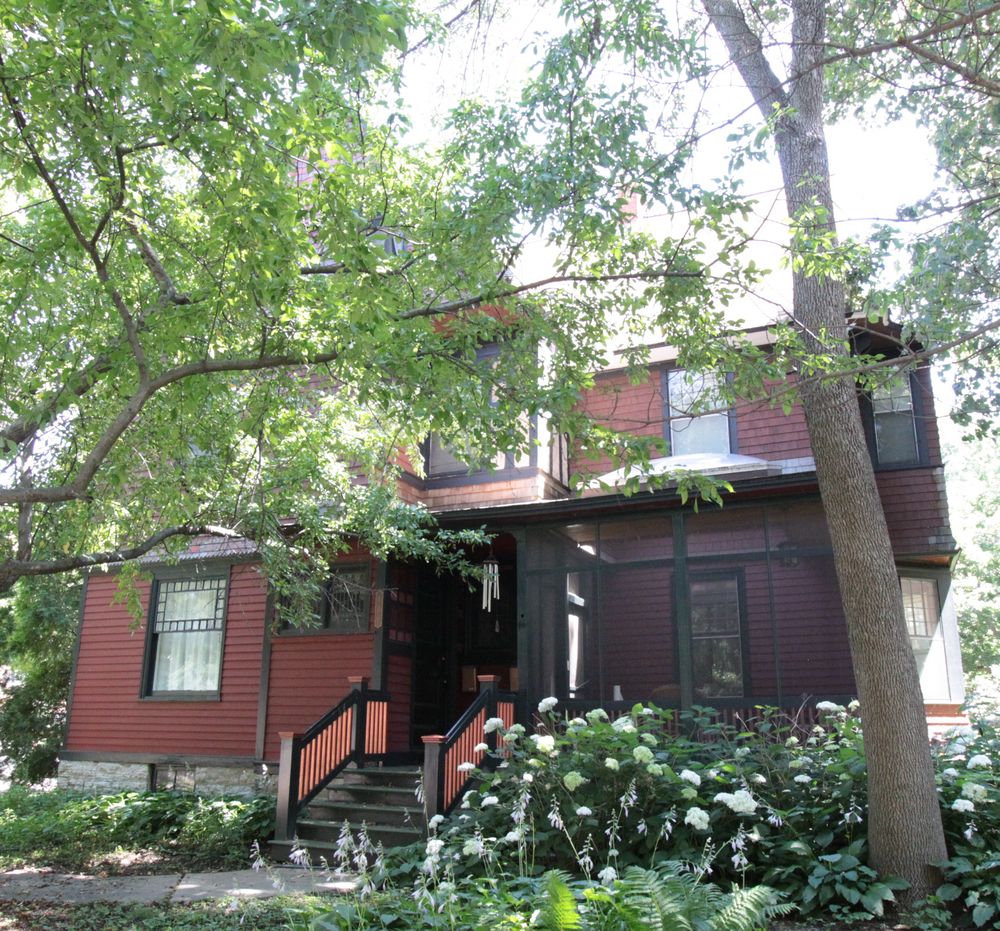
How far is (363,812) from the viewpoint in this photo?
363 inches

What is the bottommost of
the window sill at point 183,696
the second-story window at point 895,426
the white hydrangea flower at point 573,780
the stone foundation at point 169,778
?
the stone foundation at point 169,778

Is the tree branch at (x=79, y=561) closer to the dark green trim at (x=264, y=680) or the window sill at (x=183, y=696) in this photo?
the dark green trim at (x=264, y=680)

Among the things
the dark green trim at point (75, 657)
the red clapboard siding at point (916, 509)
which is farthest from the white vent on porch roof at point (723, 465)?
the dark green trim at point (75, 657)

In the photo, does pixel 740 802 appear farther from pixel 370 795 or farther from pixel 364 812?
pixel 370 795

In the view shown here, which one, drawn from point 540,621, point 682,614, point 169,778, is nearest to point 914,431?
point 682,614

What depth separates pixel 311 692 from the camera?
41.5 feet

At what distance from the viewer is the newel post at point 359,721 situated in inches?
408

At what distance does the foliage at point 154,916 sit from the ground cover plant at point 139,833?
2029mm

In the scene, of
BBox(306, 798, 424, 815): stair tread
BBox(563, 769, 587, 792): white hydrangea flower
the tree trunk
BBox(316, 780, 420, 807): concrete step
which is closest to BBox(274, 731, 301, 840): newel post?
BBox(306, 798, 424, 815): stair tread

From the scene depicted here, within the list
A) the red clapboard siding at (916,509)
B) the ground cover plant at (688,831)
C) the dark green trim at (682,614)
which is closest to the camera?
the ground cover plant at (688,831)

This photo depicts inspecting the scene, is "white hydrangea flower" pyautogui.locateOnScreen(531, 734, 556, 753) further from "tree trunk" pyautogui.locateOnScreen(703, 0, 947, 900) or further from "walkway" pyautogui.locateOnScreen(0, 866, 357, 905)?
"tree trunk" pyautogui.locateOnScreen(703, 0, 947, 900)

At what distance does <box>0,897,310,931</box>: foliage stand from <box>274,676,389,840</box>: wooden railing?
2.26 meters

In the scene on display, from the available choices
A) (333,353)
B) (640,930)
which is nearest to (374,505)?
(333,353)

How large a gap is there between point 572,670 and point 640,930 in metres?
7.18
